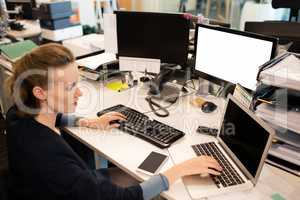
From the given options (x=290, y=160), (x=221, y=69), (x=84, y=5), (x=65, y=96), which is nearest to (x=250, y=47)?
(x=221, y=69)

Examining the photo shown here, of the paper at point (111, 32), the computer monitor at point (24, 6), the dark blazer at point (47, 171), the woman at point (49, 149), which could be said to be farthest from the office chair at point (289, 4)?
the computer monitor at point (24, 6)

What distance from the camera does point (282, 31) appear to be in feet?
5.31

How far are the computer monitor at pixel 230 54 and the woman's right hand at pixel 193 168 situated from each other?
520mm

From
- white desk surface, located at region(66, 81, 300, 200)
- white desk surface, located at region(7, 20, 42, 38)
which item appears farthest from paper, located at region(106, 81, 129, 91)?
white desk surface, located at region(7, 20, 42, 38)

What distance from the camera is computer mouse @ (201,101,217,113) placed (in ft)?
5.25

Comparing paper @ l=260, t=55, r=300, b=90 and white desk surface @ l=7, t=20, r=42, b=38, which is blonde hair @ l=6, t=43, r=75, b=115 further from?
white desk surface @ l=7, t=20, r=42, b=38

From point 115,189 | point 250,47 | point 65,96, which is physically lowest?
point 115,189

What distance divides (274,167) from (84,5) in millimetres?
3388

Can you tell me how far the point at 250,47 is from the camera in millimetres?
1396

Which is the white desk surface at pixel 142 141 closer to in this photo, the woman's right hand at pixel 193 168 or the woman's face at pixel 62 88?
the woman's right hand at pixel 193 168

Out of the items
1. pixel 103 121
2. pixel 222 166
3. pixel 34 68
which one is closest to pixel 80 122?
pixel 103 121

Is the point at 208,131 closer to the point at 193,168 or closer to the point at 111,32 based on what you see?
the point at 193,168

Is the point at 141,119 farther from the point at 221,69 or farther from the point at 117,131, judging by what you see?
the point at 221,69

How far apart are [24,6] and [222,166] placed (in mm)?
3580
